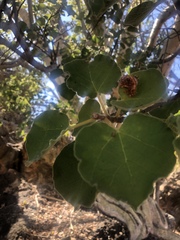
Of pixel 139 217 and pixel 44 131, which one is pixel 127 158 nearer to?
pixel 44 131

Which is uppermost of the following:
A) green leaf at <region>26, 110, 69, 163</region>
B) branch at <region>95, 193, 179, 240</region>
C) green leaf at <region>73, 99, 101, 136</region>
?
green leaf at <region>73, 99, 101, 136</region>

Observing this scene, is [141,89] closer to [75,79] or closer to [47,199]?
[75,79]

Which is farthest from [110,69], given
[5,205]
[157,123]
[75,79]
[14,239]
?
[5,205]

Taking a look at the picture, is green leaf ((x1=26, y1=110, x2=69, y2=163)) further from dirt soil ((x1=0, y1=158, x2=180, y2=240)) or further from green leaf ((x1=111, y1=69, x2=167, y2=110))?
dirt soil ((x1=0, y1=158, x2=180, y2=240))

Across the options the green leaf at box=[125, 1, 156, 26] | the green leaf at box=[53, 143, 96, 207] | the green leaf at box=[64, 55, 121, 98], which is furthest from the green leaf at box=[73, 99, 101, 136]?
the green leaf at box=[125, 1, 156, 26]

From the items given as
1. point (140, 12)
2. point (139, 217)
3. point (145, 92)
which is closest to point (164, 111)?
point (145, 92)
